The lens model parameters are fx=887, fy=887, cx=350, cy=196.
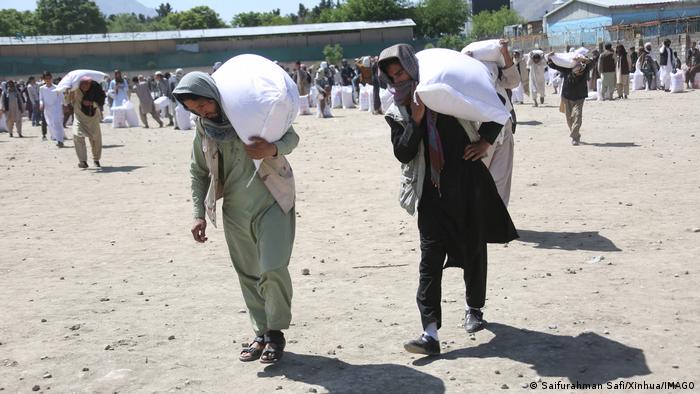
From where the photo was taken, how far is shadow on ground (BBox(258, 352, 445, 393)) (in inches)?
169

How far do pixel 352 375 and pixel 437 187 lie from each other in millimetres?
1074

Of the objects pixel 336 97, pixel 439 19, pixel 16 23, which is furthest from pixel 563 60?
pixel 16 23

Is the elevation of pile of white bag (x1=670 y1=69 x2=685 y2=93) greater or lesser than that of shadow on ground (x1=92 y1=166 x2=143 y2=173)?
greater

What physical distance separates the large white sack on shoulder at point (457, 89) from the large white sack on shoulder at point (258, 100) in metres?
0.68

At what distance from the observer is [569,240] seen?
7.47m

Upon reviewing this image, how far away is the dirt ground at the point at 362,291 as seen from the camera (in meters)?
4.55

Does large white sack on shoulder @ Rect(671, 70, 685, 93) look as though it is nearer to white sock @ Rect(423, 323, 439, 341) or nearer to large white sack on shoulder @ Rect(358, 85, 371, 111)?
large white sack on shoulder @ Rect(358, 85, 371, 111)

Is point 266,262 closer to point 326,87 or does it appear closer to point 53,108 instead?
point 53,108

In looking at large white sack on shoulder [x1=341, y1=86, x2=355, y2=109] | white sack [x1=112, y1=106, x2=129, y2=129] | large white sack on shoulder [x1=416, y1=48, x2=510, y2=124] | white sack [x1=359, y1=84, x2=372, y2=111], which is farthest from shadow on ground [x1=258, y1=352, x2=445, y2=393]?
large white sack on shoulder [x1=341, y1=86, x2=355, y2=109]

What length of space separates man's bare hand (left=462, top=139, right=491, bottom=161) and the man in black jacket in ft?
26.5

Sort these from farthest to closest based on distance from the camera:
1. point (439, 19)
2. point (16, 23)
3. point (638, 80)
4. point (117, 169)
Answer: point (16, 23)
point (439, 19)
point (638, 80)
point (117, 169)

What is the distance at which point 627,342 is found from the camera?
4723 millimetres

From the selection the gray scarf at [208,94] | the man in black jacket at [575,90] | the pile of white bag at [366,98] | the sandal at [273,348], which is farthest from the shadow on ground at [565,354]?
the pile of white bag at [366,98]

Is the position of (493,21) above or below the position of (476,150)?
above
